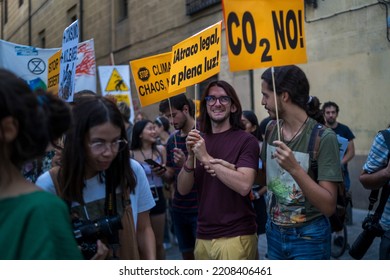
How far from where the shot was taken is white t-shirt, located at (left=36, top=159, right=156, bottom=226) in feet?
6.50

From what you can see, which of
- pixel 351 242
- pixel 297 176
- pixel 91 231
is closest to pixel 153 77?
pixel 297 176

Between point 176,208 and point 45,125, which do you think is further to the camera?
point 176,208

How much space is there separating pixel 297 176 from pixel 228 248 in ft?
2.24

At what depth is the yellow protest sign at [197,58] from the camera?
318cm

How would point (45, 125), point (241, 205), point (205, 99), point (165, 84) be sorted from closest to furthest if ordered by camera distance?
point (45, 125), point (241, 205), point (205, 99), point (165, 84)

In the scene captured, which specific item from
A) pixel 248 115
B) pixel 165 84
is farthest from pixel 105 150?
pixel 248 115

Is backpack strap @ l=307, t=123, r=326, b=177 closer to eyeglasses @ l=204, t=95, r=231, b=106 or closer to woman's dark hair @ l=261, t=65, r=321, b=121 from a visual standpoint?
woman's dark hair @ l=261, t=65, r=321, b=121

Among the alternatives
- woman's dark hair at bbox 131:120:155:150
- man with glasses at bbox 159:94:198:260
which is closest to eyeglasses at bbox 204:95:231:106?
man with glasses at bbox 159:94:198:260

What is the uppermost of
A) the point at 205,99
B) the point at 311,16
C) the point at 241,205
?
the point at 311,16

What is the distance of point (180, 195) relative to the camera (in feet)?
13.0

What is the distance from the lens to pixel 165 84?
171 inches

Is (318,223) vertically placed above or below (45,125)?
below

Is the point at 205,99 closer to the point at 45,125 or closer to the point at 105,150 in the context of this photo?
the point at 105,150

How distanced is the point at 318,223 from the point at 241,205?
51 centimetres
